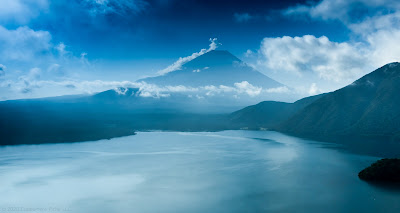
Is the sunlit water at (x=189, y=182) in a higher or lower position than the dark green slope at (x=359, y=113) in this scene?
lower

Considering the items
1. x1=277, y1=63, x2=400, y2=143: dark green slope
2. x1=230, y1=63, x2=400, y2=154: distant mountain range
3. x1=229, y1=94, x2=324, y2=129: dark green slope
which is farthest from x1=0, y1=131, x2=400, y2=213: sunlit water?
x1=229, y1=94, x2=324, y2=129: dark green slope

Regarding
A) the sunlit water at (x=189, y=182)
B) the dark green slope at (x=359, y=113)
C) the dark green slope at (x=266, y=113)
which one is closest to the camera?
the sunlit water at (x=189, y=182)

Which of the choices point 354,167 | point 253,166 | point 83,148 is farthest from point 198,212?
point 83,148

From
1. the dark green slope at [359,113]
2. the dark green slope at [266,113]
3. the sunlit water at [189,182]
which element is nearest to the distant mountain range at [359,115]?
the dark green slope at [359,113]

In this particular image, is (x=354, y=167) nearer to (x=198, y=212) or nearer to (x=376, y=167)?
(x=376, y=167)

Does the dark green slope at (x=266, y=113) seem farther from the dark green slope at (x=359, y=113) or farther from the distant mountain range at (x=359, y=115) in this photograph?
the dark green slope at (x=359, y=113)

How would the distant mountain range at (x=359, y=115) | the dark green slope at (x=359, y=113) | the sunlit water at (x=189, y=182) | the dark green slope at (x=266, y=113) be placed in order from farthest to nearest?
1. the dark green slope at (x=266, y=113)
2. the dark green slope at (x=359, y=113)
3. the distant mountain range at (x=359, y=115)
4. the sunlit water at (x=189, y=182)

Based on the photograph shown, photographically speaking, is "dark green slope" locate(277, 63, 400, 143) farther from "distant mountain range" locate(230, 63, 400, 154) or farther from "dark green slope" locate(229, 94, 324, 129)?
"dark green slope" locate(229, 94, 324, 129)
